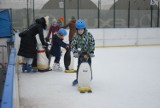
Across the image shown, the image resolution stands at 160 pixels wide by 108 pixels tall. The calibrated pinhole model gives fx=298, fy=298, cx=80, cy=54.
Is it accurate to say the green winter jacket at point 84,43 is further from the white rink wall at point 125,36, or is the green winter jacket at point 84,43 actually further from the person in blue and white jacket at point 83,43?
the white rink wall at point 125,36

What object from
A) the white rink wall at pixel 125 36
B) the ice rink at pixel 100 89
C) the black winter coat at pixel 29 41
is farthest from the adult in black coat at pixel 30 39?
the white rink wall at pixel 125 36

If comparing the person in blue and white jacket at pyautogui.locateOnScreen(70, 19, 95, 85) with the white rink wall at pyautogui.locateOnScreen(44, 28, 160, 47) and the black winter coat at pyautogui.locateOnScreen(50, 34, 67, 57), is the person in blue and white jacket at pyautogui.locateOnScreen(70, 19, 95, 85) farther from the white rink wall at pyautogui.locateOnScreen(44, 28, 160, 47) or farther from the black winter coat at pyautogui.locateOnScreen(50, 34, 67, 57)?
the white rink wall at pyautogui.locateOnScreen(44, 28, 160, 47)

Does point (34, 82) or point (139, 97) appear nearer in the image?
point (139, 97)

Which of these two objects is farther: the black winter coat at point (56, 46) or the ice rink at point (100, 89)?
the black winter coat at point (56, 46)

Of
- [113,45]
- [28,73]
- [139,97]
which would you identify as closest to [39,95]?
[139,97]

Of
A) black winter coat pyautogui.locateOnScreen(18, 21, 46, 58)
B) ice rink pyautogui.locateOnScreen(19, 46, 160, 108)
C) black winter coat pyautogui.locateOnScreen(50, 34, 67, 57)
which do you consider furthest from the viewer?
black winter coat pyautogui.locateOnScreen(50, 34, 67, 57)

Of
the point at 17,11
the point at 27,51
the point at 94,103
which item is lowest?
the point at 94,103

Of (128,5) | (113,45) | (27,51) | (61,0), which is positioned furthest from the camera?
(128,5)

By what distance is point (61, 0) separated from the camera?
14141 mm

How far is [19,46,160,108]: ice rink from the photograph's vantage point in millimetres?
4250

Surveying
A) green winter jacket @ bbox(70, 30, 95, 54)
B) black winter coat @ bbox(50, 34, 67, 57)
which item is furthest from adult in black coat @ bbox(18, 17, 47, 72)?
green winter jacket @ bbox(70, 30, 95, 54)

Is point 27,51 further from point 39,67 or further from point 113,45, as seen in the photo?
point 113,45

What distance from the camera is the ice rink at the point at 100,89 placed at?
4250 mm

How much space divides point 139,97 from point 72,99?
1.03m
